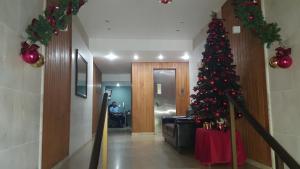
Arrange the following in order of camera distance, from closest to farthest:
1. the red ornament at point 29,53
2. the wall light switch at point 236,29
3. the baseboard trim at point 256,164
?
the red ornament at point 29,53 → the baseboard trim at point 256,164 → the wall light switch at point 236,29

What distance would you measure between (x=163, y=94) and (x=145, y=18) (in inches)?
165

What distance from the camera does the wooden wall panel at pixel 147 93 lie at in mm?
9453

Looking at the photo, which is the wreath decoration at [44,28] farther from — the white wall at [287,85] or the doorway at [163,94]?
the doorway at [163,94]

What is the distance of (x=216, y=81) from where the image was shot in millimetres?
4195

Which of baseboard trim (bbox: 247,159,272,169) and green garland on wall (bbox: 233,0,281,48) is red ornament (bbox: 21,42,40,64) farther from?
baseboard trim (bbox: 247,159,272,169)

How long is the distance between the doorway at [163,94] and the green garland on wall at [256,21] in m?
6.21

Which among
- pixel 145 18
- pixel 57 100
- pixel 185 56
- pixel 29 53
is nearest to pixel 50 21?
pixel 29 53

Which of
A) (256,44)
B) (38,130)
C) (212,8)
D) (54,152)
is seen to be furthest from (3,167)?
(212,8)

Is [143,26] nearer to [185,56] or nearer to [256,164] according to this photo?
[185,56]

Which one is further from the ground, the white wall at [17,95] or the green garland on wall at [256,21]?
the green garland on wall at [256,21]

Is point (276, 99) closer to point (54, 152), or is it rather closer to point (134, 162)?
point (134, 162)

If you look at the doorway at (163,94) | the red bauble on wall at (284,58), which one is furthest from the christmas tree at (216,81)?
the doorway at (163,94)

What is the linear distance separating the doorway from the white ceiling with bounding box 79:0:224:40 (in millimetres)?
2430

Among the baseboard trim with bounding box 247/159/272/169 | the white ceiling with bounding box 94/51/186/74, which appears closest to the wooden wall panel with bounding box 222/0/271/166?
the baseboard trim with bounding box 247/159/272/169
